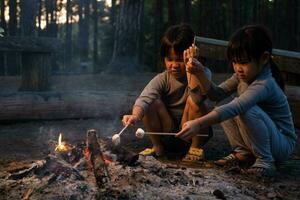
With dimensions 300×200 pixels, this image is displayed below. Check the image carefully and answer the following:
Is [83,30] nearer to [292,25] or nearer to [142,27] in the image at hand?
[142,27]

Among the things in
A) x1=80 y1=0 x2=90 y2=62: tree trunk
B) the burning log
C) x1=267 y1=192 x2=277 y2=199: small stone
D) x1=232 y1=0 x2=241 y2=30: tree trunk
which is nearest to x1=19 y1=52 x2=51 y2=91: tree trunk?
the burning log

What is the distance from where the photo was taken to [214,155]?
17.1 feet

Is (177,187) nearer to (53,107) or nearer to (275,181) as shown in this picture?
(275,181)

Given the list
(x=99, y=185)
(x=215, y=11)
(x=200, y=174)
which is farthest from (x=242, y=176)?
(x=215, y=11)

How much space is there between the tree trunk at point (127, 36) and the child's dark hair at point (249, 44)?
11.2m

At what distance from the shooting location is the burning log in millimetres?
3309

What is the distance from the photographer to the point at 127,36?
15.5 m

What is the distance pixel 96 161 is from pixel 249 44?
171 centimetres

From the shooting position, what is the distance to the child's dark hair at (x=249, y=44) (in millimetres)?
4023

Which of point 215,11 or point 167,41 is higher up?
point 215,11

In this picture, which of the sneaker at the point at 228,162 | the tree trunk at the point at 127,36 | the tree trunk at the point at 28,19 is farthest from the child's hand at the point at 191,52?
the tree trunk at the point at 28,19

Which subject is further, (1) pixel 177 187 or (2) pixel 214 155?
(2) pixel 214 155

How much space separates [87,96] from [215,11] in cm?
2030

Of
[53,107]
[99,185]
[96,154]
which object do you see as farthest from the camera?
[53,107]
